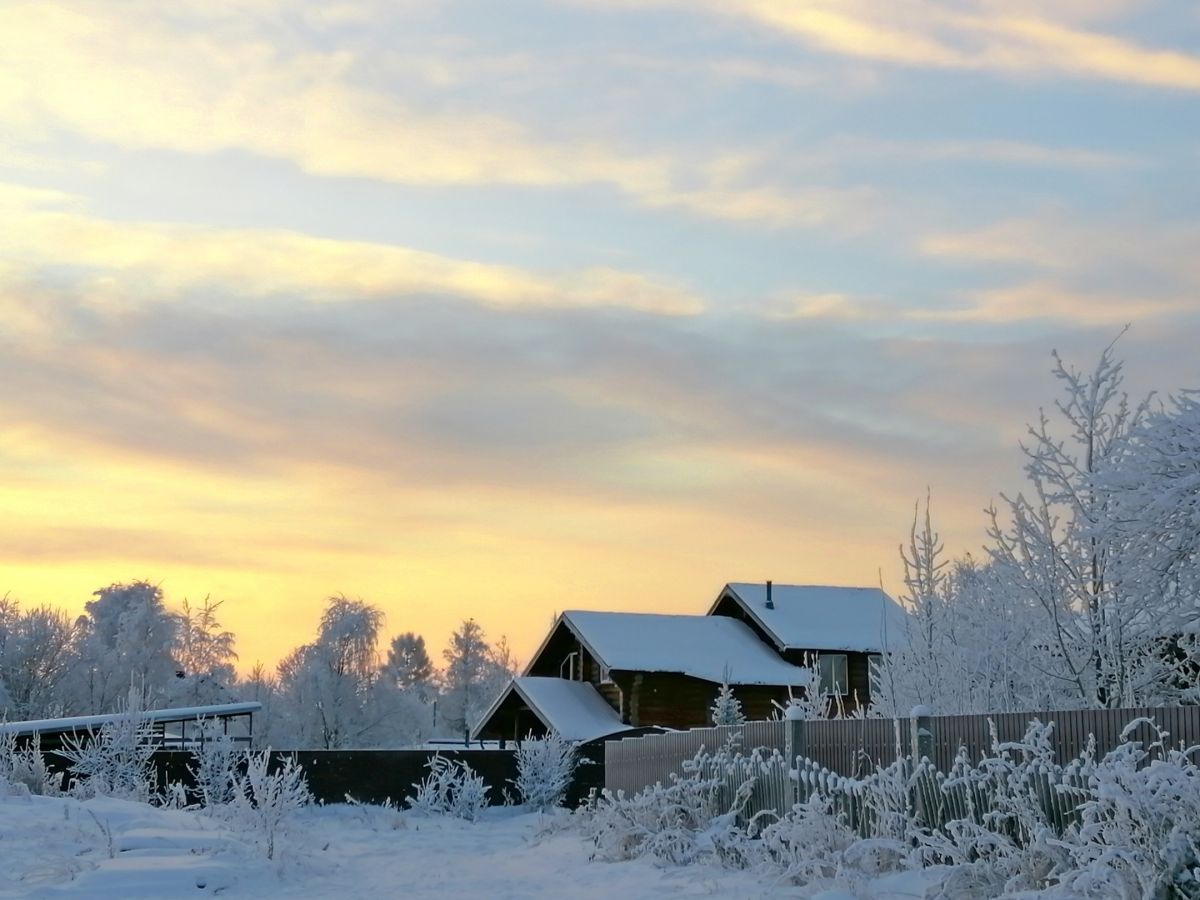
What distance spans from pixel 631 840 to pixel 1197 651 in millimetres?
8185

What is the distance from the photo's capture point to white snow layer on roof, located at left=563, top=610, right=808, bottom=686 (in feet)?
141

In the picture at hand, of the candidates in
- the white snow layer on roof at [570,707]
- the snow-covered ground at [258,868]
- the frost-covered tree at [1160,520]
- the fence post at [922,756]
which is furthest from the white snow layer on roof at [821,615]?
the fence post at [922,756]

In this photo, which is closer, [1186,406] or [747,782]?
[1186,406]

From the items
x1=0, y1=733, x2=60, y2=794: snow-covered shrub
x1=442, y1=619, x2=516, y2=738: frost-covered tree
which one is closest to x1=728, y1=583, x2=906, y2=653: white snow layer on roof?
x1=0, y1=733, x2=60, y2=794: snow-covered shrub

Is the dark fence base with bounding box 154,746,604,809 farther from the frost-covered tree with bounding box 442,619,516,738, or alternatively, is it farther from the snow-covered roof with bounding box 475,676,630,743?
the frost-covered tree with bounding box 442,619,516,738

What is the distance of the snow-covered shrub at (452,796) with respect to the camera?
→ 3186 cm

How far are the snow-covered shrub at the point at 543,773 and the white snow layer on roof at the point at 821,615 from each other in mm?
13019

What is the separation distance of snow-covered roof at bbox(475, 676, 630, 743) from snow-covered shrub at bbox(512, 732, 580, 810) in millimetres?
4855

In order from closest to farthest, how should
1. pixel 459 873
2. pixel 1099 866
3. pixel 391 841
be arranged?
pixel 1099 866
pixel 459 873
pixel 391 841

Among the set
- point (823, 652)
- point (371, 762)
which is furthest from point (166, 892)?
point (823, 652)

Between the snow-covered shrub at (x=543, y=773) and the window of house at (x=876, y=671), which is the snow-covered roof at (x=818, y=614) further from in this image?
the snow-covered shrub at (x=543, y=773)

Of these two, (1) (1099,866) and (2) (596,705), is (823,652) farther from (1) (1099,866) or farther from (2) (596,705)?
(1) (1099,866)

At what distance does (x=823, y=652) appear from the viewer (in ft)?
147

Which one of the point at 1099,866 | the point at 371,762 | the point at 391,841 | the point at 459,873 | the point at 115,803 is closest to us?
the point at 1099,866
